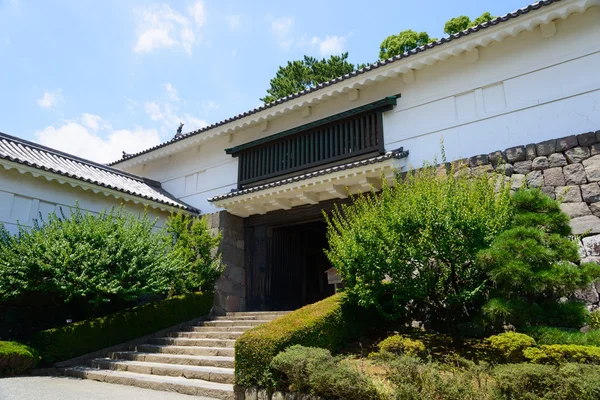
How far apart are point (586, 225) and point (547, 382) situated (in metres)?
4.27

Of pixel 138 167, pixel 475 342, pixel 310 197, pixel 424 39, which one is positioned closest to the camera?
pixel 475 342

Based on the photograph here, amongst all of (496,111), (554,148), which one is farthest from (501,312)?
(496,111)

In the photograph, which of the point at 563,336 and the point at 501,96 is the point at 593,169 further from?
the point at 563,336

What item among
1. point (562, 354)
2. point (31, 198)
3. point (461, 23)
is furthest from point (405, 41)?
point (562, 354)

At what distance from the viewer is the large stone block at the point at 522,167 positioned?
7.57 m

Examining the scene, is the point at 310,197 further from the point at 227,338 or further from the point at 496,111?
the point at 496,111

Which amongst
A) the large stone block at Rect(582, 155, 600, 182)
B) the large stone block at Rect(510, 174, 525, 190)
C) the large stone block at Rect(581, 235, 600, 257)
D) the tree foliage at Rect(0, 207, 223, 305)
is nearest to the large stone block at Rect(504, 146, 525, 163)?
the large stone block at Rect(510, 174, 525, 190)

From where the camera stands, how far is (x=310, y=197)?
10.4m

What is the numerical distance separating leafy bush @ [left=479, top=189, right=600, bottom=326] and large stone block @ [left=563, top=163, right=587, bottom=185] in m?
2.30

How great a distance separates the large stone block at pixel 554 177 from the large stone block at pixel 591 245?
1.07 meters

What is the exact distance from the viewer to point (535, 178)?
7.46m

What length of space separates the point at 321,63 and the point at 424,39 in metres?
6.40

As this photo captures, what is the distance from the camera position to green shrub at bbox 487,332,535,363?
4523 millimetres

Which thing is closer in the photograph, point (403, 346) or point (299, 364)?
point (299, 364)
